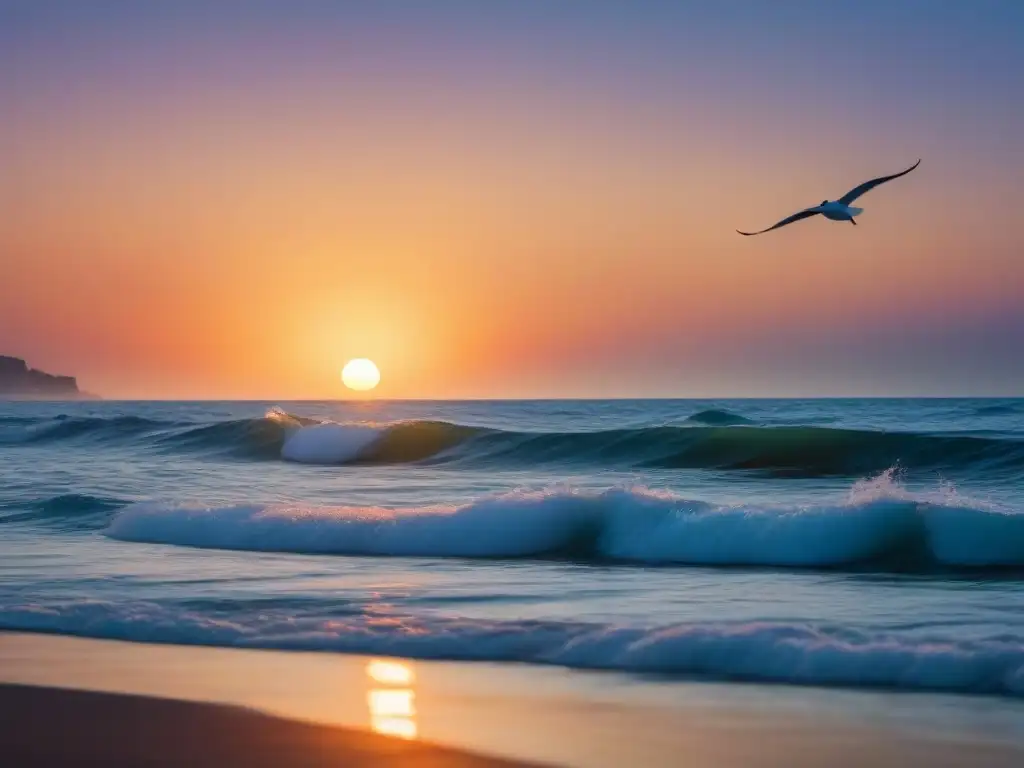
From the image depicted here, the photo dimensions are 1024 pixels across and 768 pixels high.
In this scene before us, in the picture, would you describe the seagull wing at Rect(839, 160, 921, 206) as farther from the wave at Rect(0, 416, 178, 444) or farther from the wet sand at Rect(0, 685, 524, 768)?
the wave at Rect(0, 416, 178, 444)

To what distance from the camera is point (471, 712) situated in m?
6.21

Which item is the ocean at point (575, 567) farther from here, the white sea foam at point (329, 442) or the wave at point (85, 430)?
the wave at point (85, 430)

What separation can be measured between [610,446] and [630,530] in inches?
562

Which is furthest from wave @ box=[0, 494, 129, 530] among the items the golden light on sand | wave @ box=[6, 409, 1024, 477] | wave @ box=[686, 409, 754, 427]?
wave @ box=[686, 409, 754, 427]

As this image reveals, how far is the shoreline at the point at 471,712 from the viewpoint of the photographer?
17.8 ft

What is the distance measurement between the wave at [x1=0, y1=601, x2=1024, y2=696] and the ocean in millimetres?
18

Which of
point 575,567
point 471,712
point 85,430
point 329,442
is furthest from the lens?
point 85,430

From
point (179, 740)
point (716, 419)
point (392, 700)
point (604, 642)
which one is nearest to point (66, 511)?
point (604, 642)

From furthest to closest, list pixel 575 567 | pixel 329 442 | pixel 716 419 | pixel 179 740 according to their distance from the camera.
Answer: pixel 716 419 → pixel 329 442 → pixel 575 567 → pixel 179 740

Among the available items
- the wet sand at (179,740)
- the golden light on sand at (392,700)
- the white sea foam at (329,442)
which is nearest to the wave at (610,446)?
the white sea foam at (329,442)

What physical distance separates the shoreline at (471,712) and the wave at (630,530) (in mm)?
5284

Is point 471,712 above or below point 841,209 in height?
below

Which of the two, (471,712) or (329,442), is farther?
(329,442)

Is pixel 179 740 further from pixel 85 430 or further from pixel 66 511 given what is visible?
pixel 85 430
